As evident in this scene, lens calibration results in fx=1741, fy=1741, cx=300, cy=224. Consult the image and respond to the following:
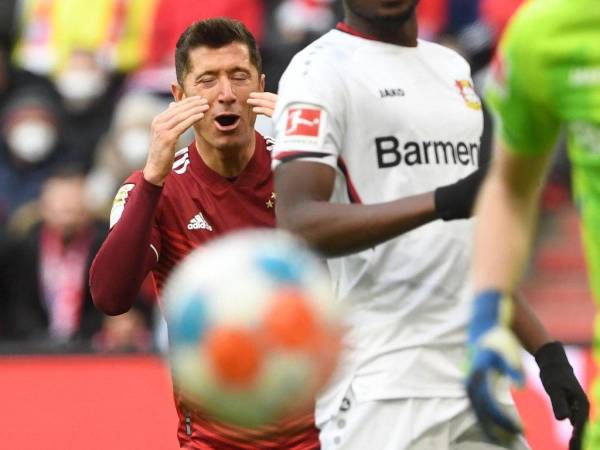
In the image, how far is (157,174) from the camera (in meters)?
5.44

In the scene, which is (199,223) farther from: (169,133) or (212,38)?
(212,38)

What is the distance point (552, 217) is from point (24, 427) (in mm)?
4100

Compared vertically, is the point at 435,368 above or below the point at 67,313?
above

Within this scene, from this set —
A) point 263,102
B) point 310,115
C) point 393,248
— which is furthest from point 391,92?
point 263,102

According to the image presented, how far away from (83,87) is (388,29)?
23.9ft

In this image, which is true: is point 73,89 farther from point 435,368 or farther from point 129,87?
point 435,368

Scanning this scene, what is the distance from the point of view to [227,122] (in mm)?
5656

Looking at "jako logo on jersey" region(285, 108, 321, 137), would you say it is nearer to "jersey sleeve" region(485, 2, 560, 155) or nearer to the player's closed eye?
"jersey sleeve" region(485, 2, 560, 155)

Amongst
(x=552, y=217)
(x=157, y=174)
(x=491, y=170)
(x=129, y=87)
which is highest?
(x=491, y=170)

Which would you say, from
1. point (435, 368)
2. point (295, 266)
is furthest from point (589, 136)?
point (435, 368)

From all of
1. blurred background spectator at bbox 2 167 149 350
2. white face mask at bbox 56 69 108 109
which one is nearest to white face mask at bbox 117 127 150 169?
white face mask at bbox 56 69 108 109

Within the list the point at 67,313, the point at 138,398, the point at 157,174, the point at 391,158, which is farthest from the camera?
the point at 67,313

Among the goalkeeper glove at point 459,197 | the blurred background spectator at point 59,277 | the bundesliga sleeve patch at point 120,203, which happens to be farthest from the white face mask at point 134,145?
the goalkeeper glove at point 459,197

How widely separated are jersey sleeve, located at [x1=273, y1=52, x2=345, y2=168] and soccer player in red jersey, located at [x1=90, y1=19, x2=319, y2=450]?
27.6 inches
